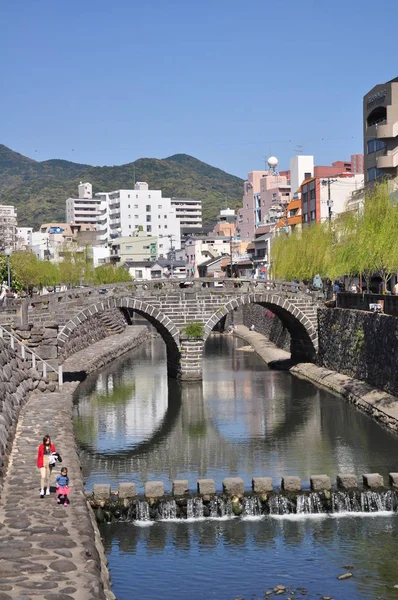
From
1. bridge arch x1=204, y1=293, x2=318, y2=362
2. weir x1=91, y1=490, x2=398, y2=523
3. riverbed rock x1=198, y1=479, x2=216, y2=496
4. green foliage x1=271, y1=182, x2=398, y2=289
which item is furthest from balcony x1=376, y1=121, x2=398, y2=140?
riverbed rock x1=198, y1=479, x2=216, y2=496

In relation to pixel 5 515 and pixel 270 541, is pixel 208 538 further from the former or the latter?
pixel 5 515

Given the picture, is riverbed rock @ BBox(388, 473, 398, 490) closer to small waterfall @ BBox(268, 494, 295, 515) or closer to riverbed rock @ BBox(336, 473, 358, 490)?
riverbed rock @ BBox(336, 473, 358, 490)

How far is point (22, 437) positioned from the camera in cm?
3069

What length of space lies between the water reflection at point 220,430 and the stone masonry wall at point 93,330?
6.41 meters

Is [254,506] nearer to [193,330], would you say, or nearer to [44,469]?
[44,469]

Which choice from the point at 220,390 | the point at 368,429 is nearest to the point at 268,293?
the point at 220,390

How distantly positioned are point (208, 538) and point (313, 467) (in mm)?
8893

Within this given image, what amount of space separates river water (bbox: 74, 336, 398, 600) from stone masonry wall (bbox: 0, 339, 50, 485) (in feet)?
11.3

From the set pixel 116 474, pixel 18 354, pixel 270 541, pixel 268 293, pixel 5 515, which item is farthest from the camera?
pixel 268 293

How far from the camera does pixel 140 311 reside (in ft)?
196

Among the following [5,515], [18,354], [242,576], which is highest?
[18,354]

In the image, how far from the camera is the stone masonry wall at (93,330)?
70644 millimetres

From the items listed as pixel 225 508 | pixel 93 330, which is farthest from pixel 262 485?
pixel 93 330

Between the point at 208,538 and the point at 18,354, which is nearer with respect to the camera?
the point at 208,538
